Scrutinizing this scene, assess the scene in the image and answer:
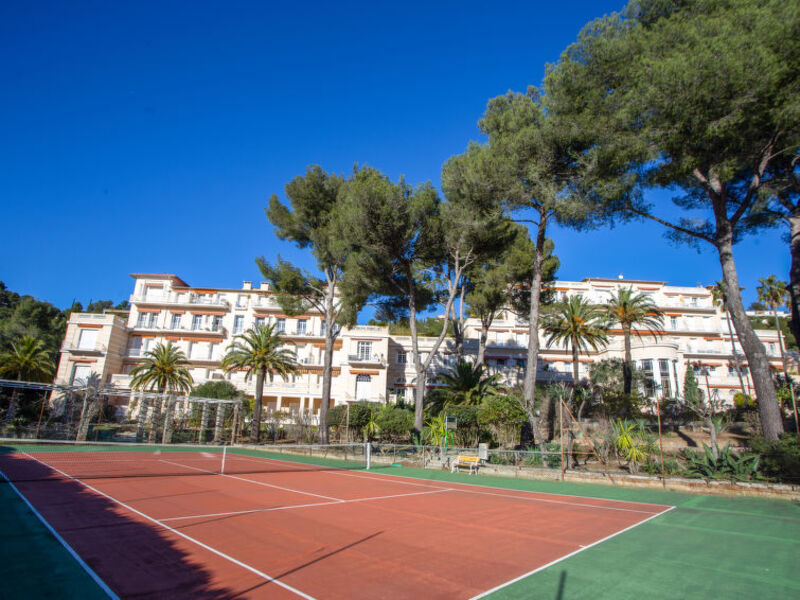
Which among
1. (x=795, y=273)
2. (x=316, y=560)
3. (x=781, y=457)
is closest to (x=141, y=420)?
(x=316, y=560)

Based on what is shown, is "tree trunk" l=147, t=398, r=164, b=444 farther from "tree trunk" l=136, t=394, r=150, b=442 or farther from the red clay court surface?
the red clay court surface

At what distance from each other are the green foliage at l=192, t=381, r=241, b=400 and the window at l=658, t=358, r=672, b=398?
34671mm

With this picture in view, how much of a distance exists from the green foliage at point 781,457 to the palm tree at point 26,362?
43833 mm

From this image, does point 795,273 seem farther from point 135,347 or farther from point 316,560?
point 135,347

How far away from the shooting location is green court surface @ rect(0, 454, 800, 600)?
4.75 metres

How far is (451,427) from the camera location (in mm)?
18656

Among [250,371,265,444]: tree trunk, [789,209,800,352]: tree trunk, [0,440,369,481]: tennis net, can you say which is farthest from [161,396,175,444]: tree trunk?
[789,209,800,352]: tree trunk

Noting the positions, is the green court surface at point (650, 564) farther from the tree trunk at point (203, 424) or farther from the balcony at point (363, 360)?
the balcony at point (363, 360)

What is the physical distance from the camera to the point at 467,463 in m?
17.4

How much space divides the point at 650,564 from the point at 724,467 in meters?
8.75

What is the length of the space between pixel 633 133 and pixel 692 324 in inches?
1572

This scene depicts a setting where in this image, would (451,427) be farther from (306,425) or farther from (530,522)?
(306,425)

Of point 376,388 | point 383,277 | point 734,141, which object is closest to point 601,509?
point 734,141

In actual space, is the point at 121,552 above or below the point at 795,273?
below
